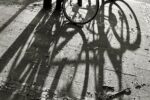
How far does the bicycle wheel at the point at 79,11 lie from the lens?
7497 mm

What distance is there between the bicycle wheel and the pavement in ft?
0.64

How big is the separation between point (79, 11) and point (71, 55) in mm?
2184

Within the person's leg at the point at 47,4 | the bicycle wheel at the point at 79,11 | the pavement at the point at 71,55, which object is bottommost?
the pavement at the point at 71,55

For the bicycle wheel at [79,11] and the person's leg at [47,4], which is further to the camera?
the person's leg at [47,4]

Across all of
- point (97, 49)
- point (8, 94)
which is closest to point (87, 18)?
point (97, 49)

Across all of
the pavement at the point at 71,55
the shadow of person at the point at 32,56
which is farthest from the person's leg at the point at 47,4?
the shadow of person at the point at 32,56

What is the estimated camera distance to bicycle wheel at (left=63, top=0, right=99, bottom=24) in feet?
24.6

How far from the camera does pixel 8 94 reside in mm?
4969

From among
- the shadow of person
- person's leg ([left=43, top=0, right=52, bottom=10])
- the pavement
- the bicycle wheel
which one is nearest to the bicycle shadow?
the pavement

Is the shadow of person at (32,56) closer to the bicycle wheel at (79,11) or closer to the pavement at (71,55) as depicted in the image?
the pavement at (71,55)

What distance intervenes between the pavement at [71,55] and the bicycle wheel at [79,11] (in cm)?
19

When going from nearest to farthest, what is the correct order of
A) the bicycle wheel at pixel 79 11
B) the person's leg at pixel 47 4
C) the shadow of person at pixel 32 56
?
the shadow of person at pixel 32 56, the bicycle wheel at pixel 79 11, the person's leg at pixel 47 4

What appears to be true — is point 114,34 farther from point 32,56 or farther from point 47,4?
point 32,56

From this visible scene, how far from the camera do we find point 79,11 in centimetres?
807
